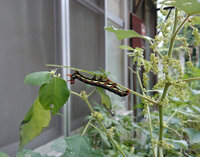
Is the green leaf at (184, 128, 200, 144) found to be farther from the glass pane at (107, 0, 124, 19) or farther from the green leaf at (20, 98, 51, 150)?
the glass pane at (107, 0, 124, 19)

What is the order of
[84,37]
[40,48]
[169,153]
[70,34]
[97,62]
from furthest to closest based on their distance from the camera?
[97,62] < [84,37] < [70,34] < [169,153] < [40,48]

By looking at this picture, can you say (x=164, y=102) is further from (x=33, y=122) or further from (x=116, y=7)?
(x=116, y=7)

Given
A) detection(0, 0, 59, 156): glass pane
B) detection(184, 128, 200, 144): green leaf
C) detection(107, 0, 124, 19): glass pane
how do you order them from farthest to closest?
detection(107, 0, 124, 19): glass pane, detection(0, 0, 59, 156): glass pane, detection(184, 128, 200, 144): green leaf

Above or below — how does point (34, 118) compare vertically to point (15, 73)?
below

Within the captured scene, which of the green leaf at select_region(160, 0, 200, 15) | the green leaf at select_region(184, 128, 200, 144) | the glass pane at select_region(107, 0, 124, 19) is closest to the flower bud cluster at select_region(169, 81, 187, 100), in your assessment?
the green leaf at select_region(160, 0, 200, 15)

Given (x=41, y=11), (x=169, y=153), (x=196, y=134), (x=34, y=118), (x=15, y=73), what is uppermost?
(x=41, y=11)

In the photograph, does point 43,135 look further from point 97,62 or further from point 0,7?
point 97,62

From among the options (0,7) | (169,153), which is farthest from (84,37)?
(169,153)
